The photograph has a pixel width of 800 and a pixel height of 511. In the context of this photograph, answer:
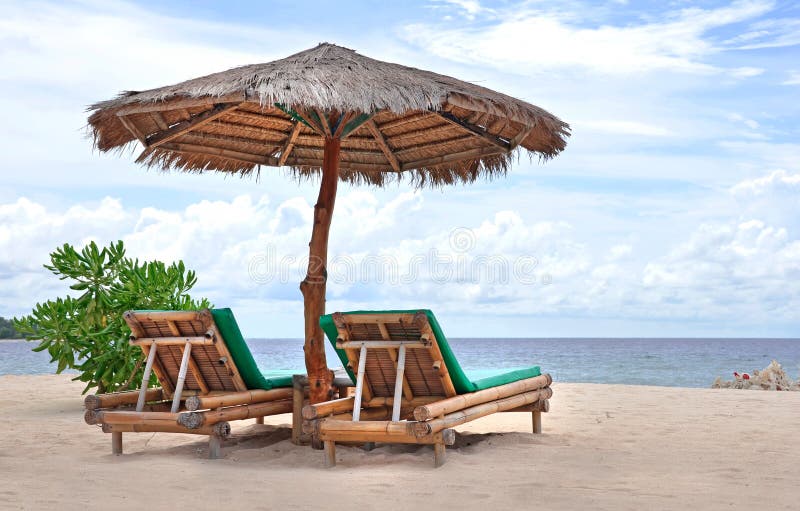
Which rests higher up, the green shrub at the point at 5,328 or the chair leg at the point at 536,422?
the chair leg at the point at 536,422

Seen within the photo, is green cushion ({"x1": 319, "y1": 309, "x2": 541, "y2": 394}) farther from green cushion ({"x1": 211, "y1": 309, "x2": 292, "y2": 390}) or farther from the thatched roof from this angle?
the thatched roof

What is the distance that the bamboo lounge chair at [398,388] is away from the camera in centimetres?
425

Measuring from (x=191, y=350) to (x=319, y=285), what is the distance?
0.90 metres

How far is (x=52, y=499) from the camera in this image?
354cm

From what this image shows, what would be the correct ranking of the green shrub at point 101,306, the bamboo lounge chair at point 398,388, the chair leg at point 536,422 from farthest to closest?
the green shrub at point 101,306 → the chair leg at point 536,422 → the bamboo lounge chair at point 398,388

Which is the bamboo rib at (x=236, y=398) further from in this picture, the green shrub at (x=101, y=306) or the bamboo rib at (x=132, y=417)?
the green shrub at (x=101, y=306)

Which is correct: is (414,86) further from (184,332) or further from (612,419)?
(612,419)

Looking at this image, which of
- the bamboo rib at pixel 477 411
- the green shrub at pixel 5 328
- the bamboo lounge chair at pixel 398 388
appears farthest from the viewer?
the green shrub at pixel 5 328

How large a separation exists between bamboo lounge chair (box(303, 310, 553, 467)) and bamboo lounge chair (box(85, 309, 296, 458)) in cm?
54

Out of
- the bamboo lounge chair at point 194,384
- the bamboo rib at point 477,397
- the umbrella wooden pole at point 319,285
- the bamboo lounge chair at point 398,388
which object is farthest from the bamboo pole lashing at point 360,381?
the bamboo lounge chair at point 194,384

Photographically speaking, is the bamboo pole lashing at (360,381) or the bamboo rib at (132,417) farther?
the bamboo rib at (132,417)

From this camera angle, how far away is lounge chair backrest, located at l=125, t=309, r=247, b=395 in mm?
4691

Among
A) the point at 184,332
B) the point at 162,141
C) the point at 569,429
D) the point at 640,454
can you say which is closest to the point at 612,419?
the point at 569,429

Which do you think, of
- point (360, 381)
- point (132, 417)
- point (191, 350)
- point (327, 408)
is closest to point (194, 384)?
point (191, 350)
